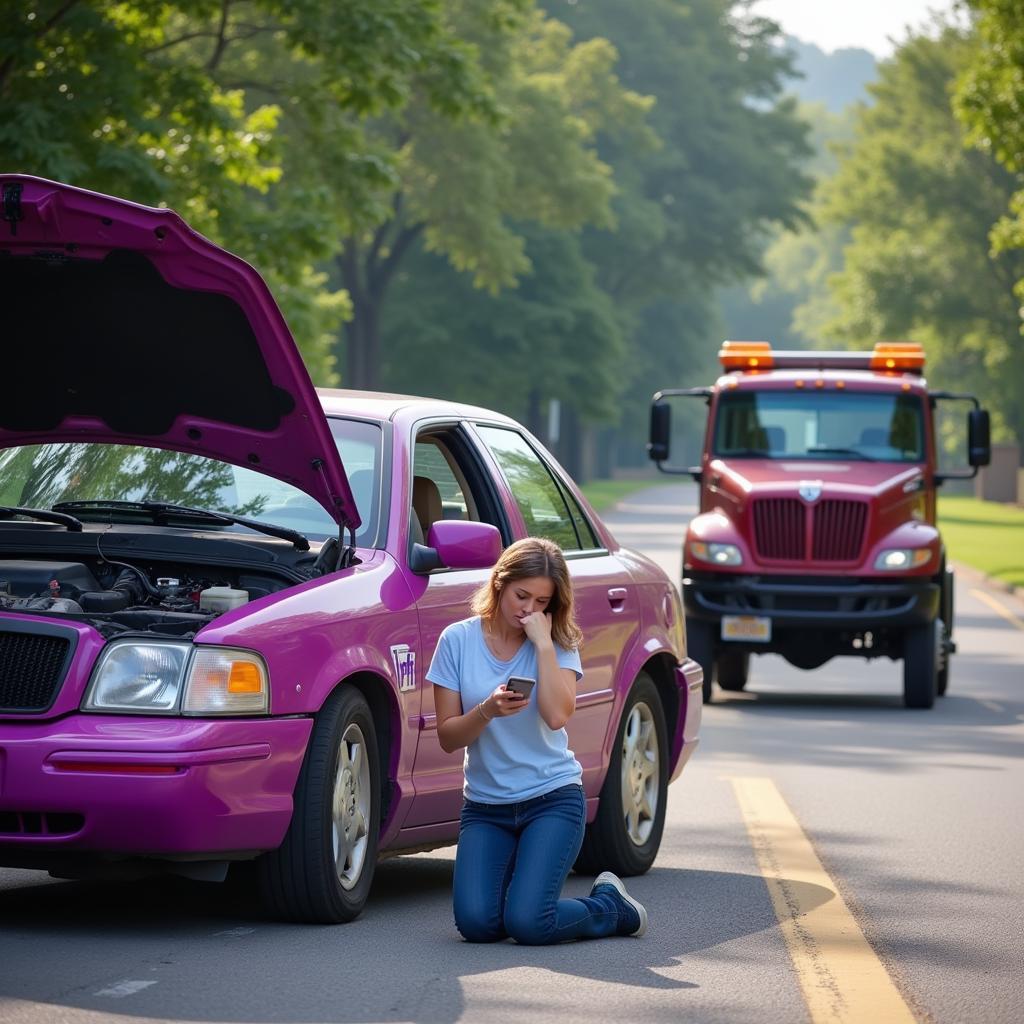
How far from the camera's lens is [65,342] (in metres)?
7.90

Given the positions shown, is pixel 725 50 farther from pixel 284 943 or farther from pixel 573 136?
pixel 284 943

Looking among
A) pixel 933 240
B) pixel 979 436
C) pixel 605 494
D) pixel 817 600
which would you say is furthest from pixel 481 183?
pixel 605 494

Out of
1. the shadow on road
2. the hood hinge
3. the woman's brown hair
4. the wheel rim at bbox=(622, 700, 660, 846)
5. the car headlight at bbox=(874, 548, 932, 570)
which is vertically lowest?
the shadow on road

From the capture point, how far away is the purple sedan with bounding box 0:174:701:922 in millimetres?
6715

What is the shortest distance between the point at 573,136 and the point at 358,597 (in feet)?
136

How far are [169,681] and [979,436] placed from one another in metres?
12.0

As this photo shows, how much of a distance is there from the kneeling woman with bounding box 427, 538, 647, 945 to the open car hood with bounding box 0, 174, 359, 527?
0.80 meters

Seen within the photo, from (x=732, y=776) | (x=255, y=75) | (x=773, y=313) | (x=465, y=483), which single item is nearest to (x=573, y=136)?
(x=255, y=75)

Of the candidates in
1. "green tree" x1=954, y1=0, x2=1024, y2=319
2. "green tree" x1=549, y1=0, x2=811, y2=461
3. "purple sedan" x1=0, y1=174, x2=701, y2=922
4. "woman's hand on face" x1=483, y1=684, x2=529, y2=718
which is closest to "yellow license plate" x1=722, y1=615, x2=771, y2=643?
"purple sedan" x1=0, y1=174, x2=701, y2=922

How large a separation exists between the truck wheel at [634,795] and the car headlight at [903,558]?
8114mm

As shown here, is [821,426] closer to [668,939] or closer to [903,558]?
[903,558]

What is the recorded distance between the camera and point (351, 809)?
23.8 feet

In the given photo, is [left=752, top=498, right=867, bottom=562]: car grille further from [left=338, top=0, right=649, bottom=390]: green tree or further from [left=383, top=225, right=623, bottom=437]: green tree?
[left=383, top=225, right=623, bottom=437]: green tree

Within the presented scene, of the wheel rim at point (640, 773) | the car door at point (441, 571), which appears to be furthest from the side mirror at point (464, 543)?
the wheel rim at point (640, 773)
